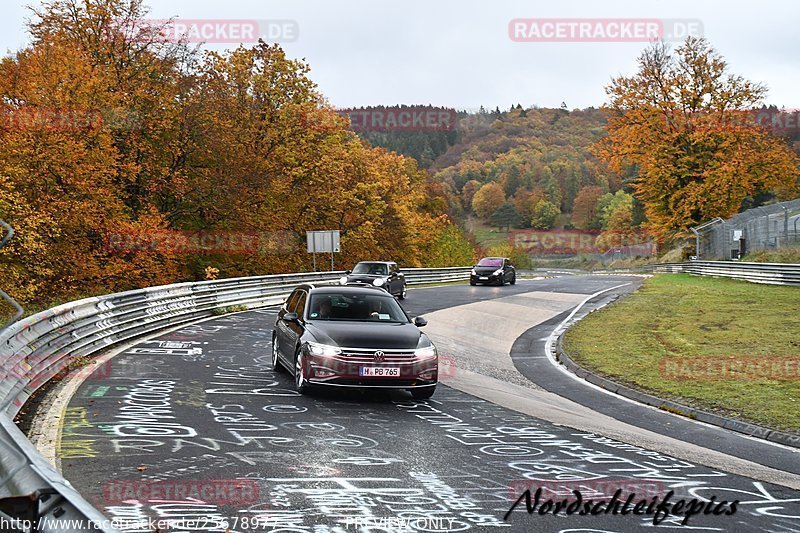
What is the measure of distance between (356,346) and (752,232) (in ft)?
126

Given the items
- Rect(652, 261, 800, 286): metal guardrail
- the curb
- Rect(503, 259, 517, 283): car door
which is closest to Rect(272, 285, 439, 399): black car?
the curb

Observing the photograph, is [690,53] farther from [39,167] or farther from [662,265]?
[39,167]

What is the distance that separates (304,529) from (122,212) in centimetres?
3473

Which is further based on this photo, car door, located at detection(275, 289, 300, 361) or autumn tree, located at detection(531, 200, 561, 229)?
autumn tree, located at detection(531, 200, 561, 229)

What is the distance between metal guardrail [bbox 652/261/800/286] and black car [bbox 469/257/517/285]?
38.1 feet

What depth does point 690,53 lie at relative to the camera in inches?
2143

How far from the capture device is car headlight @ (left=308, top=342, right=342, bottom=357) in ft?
34.3

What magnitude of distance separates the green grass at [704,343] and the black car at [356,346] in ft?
13.4

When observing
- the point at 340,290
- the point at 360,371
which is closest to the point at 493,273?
the point at 340,290

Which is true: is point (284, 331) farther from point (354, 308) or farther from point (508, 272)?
point (508, 272)

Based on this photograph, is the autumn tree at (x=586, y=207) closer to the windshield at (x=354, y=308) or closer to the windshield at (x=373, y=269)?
the windshield at (x=373, y=269)

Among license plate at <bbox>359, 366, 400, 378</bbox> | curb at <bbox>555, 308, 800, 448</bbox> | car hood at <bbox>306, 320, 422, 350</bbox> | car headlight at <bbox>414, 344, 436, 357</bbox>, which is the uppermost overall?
car hood at <bbox>306, 320, 422, 350</bbox>

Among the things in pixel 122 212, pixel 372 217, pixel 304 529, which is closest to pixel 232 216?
pixel 122 212

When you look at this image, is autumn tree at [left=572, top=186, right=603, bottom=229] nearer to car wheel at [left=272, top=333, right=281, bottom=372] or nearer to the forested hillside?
the forested hillside
